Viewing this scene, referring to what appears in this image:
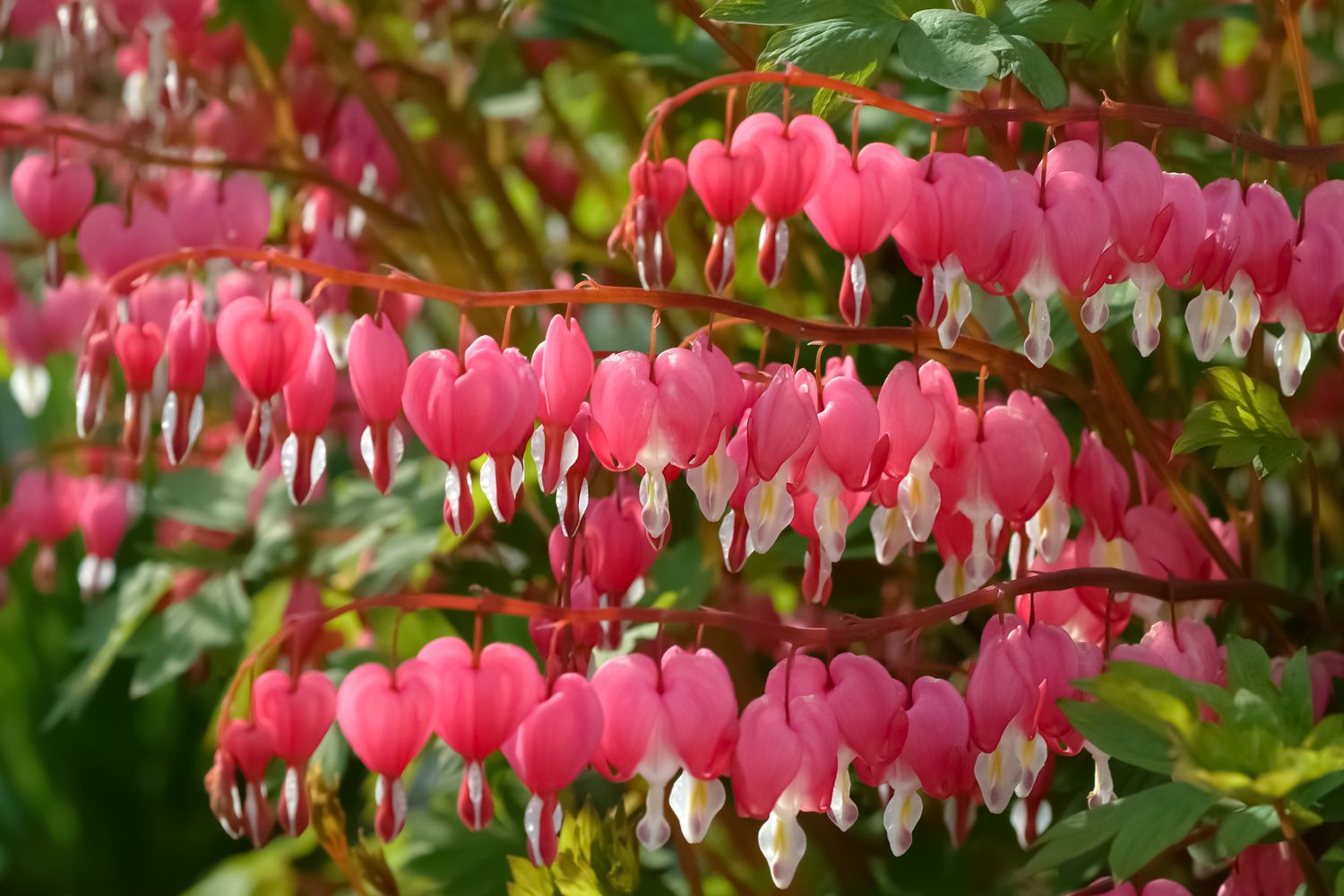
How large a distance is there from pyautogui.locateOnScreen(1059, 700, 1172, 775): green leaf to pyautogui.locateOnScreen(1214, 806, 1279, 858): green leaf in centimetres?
3

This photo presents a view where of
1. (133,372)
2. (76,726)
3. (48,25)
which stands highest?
(48,25)

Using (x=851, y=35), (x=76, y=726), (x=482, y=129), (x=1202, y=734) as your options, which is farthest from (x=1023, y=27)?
(x=76, y=726)

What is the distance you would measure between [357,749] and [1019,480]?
1.20 feet

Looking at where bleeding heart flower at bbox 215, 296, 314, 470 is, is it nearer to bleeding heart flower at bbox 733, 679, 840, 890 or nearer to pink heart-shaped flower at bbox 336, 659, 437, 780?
pink heart-shaped flower at bbox 336, 659, 437, 780

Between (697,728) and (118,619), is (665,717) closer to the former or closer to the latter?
(697,728)

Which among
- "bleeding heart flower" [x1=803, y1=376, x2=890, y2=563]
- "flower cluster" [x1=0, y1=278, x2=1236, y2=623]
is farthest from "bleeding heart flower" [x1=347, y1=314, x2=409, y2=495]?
"bleeding heart flower" [x1=803, y1=376, x2=890, y2=563]

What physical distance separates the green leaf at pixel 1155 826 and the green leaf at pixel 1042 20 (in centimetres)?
41

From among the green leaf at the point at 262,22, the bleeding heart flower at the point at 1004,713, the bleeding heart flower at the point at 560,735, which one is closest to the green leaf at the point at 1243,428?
the bleeding heart flower at the point at 1004,713

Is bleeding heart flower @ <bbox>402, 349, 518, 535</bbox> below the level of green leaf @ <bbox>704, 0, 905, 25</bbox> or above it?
below

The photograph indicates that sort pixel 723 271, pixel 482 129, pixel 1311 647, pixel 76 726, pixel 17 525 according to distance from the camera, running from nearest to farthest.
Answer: pixel 723 271, pixel 1311 647, pixel 17 525, pixel 482 129, pixel 76 726

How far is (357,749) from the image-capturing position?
0.67m

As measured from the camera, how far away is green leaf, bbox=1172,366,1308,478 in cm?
75

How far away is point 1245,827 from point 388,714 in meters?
0.40

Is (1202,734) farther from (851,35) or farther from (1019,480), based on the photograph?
(851,35)
